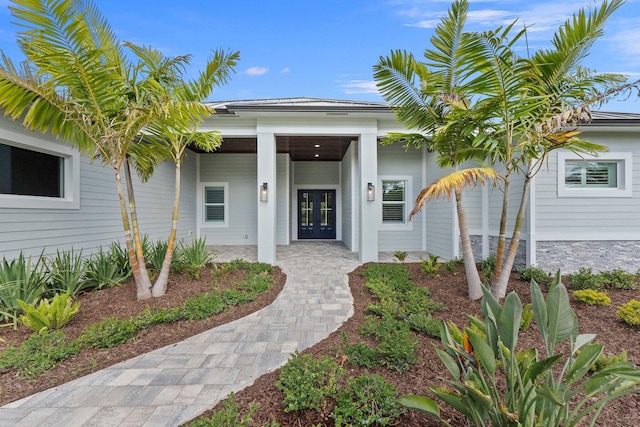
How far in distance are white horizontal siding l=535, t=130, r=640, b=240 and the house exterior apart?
0.07 ft

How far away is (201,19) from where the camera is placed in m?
7.91

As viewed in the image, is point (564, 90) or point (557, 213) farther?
point (557, 213)

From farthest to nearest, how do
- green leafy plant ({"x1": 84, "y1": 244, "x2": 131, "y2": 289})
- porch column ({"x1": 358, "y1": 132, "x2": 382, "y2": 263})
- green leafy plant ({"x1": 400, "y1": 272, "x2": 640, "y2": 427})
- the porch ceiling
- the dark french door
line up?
the dark french door
the porch ceiling
porch column ({"x1": 358, "y1": 132, "x2": 382, "y2": 263})
green leafy plant ({"x1": 84, "y1": 244, "x2": 131, "y2": 289})
green leafy plant ({"x1": 400, "y1": 272, "x2": 640, "y2": 427})

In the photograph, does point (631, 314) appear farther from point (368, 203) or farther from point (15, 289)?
point (15, 289)

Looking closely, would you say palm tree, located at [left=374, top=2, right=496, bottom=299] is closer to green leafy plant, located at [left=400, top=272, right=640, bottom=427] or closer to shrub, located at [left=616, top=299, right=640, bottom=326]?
shrub, located at [left=616, top=299, right=640, bottom=326]

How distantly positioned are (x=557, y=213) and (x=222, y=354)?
6.75 m

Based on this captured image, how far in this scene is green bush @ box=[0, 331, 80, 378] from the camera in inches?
101

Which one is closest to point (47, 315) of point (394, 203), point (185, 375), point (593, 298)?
point (185, 375)

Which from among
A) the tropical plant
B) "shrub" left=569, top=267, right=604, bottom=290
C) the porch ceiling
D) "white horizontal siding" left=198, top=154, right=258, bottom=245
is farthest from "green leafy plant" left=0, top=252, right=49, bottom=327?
"shrub" left=569, top=267, right=604, bottom=290

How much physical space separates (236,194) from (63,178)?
587cm

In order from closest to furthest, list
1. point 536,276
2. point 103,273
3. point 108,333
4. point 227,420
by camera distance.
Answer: point 227,420 → point 108,333 → point 103,273 → point 536,276

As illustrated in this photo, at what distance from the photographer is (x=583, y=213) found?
19.2 ft

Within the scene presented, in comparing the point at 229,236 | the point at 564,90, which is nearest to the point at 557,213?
the point at 564,90

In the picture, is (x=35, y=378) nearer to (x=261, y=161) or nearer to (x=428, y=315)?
(x=428, y=315)
